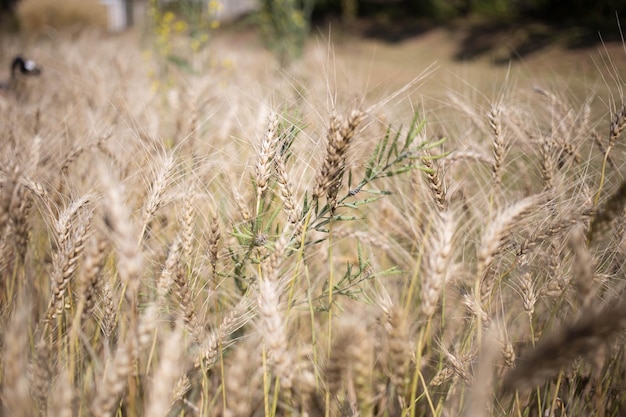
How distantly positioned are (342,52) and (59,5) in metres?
15.4

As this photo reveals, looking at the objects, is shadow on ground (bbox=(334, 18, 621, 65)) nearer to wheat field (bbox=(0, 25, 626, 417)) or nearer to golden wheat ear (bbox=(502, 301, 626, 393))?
wheat field (bbox=(0, 25, 626, 417))

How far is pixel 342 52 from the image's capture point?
12430mm

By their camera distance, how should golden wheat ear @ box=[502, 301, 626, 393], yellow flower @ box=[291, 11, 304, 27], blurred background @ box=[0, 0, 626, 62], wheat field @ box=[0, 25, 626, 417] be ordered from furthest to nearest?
blurred background @ box=[0, 0, 626, 62] < yellow flower @ box=[291, 11, 304, 27] < wheat field @ box=[0, 25, 626, 417] < golden wheat ear @ box=[502, 301, 626, 393]

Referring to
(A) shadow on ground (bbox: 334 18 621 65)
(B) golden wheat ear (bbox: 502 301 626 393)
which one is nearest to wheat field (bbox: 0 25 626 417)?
(B) golden wheat ear (bbox: 502 301 626 393)

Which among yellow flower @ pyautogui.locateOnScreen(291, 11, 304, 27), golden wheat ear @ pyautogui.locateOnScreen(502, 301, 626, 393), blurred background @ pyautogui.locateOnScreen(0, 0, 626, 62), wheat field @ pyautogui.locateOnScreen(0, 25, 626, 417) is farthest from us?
blurred background @ pyautogui.locateOnScreen(0, 0, 626, 62)

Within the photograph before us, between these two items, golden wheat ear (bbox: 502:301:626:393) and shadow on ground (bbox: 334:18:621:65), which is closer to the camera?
A: golden wheat ear (bbox: 502:301:626:393)

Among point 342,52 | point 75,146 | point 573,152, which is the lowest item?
point 342,52

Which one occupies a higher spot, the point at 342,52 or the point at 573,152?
the point at 573,152

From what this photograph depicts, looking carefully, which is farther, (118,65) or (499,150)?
(118,65)

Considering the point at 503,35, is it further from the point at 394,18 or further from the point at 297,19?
the point at 297,19

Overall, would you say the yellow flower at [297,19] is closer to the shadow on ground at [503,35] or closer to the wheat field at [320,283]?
the wheat field at [320,283]

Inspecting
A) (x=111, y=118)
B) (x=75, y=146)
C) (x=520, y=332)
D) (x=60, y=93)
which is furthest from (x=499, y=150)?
(x=60, y=93)

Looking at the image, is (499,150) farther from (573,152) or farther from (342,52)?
(342,52)

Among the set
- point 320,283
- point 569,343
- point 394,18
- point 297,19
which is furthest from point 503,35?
point 569,343
